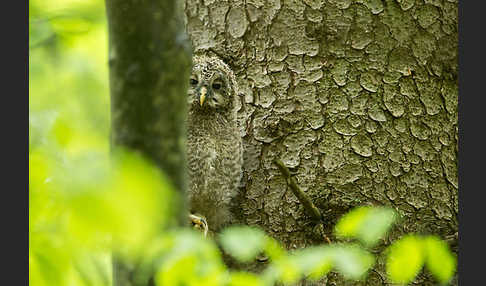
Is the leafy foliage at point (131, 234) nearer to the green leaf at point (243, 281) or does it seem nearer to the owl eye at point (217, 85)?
the green leaf at point (243, 281)

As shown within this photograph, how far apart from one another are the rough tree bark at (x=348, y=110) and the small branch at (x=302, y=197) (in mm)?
57

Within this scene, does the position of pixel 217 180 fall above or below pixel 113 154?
below

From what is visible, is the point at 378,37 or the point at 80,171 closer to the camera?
the point at 80,171

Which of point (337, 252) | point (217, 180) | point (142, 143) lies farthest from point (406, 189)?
point (142, 143)

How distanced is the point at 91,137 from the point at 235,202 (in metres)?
1.25

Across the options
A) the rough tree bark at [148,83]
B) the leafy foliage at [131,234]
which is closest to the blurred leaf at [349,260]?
the leafy foliage at [131,234]

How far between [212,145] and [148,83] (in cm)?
172

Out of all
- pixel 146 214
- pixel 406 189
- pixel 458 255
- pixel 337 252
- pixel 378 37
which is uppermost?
pixel 378 37

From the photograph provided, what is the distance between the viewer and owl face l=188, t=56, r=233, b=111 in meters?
2.88

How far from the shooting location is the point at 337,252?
1.34 metres

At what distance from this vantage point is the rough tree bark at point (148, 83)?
4.10 ft

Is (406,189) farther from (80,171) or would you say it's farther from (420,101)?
(80,171)

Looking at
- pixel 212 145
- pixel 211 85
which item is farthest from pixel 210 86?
pixel 212 145

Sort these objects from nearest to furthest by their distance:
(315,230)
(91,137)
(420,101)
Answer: (315,230), (420,101), (91,137)
